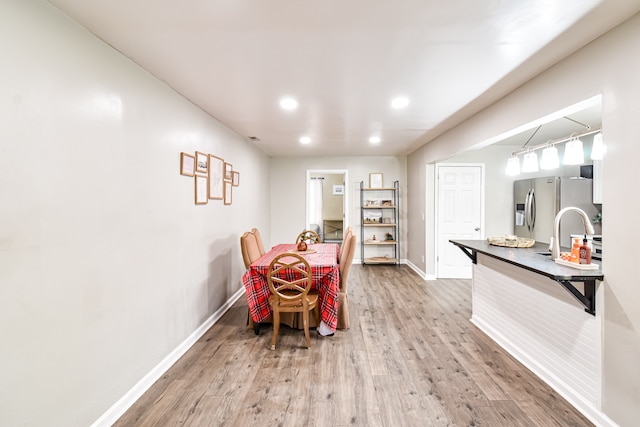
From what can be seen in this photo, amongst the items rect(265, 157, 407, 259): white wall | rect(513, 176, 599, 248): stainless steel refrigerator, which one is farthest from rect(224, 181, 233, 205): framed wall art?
rect(513, 176, 599, 248): stainless steel refrigerator

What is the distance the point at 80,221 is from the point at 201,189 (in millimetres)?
1443

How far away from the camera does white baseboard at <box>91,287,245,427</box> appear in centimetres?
175

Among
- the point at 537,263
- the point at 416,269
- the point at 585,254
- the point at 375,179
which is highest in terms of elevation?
the point at 375,179

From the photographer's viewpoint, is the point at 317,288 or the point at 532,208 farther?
the point at 532,208

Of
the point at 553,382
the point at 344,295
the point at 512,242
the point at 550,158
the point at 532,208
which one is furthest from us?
the point at 532,208

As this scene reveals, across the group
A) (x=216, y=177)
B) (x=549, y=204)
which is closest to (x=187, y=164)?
(x=216, y=177)

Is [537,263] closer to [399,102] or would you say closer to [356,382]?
[356,382]

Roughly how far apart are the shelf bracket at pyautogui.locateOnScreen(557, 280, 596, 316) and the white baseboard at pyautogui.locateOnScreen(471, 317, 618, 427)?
60 centimetres

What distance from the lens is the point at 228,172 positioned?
376cm

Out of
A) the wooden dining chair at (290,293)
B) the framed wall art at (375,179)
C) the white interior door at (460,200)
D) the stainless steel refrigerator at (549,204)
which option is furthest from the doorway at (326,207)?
the wooden dining chair at (290,293)

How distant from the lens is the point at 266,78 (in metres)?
2.30

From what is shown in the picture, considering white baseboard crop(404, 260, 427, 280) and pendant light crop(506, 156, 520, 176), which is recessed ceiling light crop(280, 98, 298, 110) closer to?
pendant light crop(506, 156, 520, 176)

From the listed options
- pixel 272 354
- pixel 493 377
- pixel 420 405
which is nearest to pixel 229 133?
pixel 272 354

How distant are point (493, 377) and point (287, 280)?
187cm
